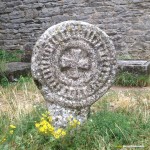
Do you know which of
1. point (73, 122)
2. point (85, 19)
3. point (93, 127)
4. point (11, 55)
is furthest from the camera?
point (11, 55)

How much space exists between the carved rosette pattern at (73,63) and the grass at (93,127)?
31 centimetres

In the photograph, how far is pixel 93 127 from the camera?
394 cm

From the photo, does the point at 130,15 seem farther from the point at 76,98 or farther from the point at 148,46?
the point at 76,98

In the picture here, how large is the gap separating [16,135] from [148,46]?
559 cm

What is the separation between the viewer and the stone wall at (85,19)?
29.7 feet

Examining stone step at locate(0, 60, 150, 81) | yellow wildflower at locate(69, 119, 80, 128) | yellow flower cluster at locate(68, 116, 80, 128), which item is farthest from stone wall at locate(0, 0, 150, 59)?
yellow wildflower at locate(69, 119, 80, 128)

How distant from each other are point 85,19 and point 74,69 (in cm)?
562

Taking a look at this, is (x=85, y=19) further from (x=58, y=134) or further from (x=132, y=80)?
(x=58, y=134)

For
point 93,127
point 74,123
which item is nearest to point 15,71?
point 93,127

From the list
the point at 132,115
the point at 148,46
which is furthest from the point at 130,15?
the point at 132,115

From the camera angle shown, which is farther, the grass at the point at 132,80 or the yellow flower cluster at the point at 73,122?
the grass at the point at 132,80

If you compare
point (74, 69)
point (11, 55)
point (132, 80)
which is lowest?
point (11, 55)

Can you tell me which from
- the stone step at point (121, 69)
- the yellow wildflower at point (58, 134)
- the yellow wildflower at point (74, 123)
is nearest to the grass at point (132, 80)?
the stone step at point (121, 69)

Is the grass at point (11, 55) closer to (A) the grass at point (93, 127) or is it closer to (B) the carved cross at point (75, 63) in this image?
(A) the grass at point (93, 127)
